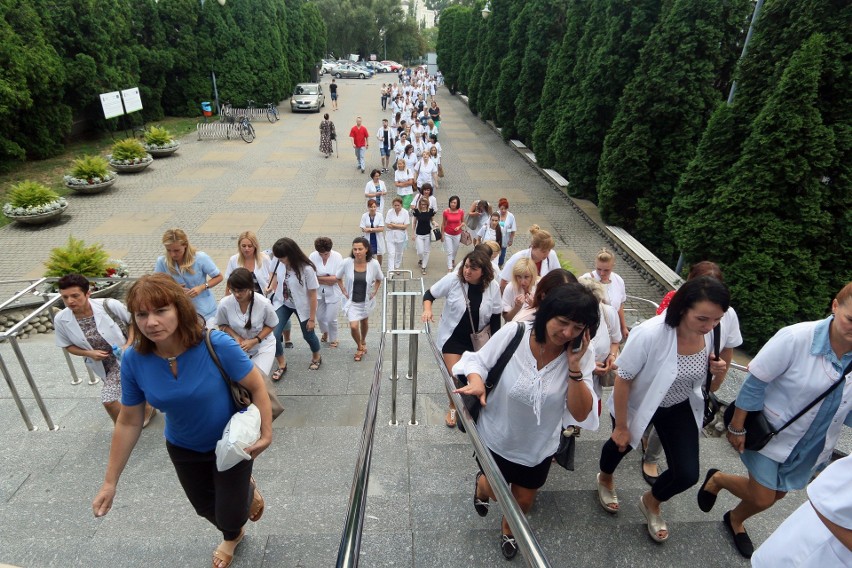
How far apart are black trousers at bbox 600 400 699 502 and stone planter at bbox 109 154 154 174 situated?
16511 millimetres

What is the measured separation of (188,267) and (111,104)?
15901 mm

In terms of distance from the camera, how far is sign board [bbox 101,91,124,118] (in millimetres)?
16656

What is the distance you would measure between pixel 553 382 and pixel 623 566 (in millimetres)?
1221

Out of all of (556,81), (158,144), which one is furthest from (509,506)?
(158,144)

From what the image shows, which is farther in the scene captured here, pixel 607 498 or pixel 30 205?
pixel 30 205

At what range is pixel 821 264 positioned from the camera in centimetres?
614

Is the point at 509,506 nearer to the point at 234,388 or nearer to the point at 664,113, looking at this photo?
the point at 234,388

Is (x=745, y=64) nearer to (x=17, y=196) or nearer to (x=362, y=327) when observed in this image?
(x=362, y=327)

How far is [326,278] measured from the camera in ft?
18.4

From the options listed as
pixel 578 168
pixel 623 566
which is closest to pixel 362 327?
pixel 623 566

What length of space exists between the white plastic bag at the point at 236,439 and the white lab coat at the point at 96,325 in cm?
207

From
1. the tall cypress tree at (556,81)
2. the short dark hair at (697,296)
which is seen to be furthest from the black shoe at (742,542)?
the tall cypress tree at (556,81)

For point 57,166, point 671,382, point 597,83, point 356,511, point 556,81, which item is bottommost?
point 57,166

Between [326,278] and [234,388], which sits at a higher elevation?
[234,388]
